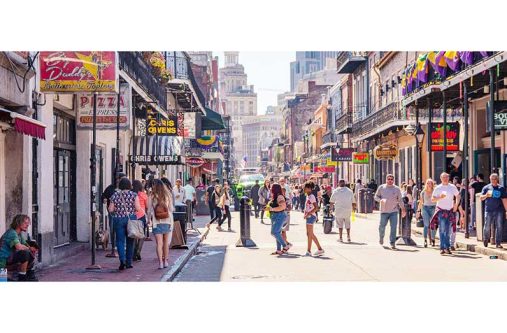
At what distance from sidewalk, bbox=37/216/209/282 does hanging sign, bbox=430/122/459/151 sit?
10.1 meters

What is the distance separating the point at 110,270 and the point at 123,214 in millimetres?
941

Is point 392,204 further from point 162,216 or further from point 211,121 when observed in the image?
point 211,121

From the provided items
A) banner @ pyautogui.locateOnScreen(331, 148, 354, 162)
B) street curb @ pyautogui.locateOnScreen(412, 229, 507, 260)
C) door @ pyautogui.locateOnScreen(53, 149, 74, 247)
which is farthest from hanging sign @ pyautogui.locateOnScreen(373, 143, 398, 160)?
door @ pyautogui.locateOnScreen(53, 149, 74, 247)

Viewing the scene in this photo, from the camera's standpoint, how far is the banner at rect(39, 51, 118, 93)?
1363 centimetres

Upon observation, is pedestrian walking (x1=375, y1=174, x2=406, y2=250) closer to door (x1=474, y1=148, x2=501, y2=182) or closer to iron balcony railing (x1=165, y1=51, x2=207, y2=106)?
door (x1=474, y1=148, x2=501, y2=182)

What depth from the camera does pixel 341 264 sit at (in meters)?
15.6

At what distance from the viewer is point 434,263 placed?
1556cm

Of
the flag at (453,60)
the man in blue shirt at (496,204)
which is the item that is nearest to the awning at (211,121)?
the flag at (453,60)

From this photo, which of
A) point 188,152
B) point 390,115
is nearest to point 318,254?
point 390,115

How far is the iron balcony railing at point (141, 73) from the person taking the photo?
21.7 m

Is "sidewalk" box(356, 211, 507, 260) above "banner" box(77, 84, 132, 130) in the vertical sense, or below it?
below

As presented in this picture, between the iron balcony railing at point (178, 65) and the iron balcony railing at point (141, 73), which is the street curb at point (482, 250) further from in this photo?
the iron balcony railing at point (178, 65)
